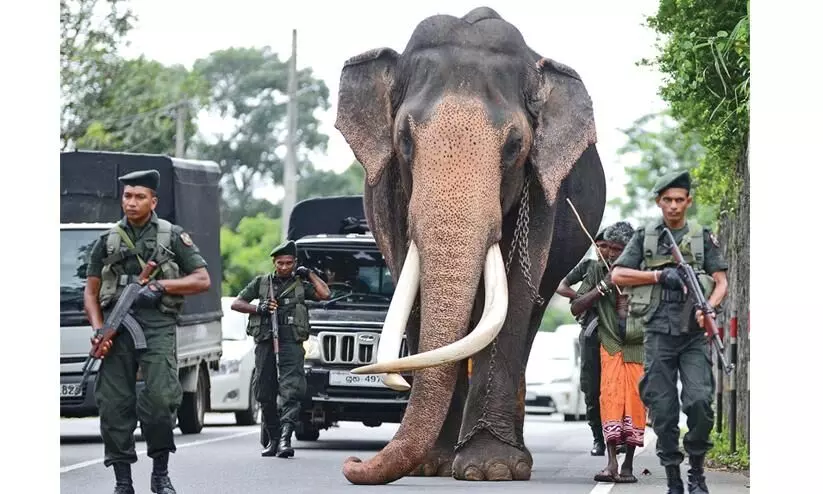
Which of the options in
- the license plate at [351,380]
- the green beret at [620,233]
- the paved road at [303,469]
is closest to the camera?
the paved road at [303,469]

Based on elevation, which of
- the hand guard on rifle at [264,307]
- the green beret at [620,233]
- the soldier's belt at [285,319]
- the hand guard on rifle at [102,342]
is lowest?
the soldier's belt at [285,319]

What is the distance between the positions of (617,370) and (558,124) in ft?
6.17

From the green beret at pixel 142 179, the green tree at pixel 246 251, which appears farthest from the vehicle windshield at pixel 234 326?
the green tree at pixel 246 251

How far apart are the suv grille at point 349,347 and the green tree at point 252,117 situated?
194 ft

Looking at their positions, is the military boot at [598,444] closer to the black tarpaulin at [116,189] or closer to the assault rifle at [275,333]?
the assault rifle at [275,333]

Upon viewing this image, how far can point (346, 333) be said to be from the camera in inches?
816

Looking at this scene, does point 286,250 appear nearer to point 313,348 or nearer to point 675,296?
point 313,348

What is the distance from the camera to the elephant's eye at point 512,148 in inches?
612

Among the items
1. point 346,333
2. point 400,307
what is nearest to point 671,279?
point 400,307

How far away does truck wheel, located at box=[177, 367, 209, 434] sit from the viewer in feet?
78.0

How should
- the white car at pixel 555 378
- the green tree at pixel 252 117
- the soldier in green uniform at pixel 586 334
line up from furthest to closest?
1. the green tree at pixel 252 117
2. the white car at pixel 555 378
3. the soldier in green uniform at pixel 586 334

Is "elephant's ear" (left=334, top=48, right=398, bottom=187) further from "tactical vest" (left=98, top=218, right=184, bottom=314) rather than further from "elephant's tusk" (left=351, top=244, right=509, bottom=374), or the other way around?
"tactical vest" (left=98, top=218, right=184, bottom=314)
